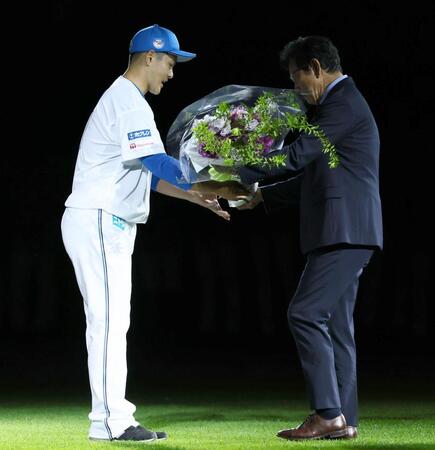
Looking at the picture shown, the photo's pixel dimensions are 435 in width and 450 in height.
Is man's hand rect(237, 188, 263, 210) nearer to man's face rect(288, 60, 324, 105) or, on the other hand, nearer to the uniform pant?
man's face rect(288, 60, 324, 105)

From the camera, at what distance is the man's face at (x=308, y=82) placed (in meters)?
5.08

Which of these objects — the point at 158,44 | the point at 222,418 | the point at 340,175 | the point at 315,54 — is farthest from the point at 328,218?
the point at 222,418

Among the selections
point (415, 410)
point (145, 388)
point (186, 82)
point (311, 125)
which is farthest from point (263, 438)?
point (186, 82)

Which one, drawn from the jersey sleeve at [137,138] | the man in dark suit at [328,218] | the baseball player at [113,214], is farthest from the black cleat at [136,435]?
the jersey sleeve at [137,138]

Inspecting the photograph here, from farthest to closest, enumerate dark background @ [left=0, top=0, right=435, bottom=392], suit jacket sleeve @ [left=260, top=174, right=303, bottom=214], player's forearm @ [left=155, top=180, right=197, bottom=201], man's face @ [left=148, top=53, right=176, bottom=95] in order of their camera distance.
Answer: dark background @ [left=0, top=0, right=435, bottom=392] → suit jacket sleeve @ [left=260, top=174, right=303, bottom=214] → player's forearm @ [left=155, top=180, right=197, bottom=201] → man's face @ [left=148, top=53, right=176, bottom=95]

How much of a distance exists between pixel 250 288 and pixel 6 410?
615 cm

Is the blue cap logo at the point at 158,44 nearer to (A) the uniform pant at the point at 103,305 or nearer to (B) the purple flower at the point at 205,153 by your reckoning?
(B) the purple flower at the point at 205,153

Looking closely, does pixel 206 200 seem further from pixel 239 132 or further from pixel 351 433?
pixel 351 433

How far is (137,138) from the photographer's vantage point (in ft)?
16.3

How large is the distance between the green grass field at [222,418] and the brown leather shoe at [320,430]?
0.08 meters

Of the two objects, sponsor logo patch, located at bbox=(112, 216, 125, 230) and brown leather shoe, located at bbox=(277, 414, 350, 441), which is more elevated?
sponsor logo patch, located at bbox=(112, 216, 125, 230)

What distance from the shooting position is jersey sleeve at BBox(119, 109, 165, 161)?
496 centimetres

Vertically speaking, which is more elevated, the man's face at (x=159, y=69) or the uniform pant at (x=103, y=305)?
the man's face at (x=159, y=69)

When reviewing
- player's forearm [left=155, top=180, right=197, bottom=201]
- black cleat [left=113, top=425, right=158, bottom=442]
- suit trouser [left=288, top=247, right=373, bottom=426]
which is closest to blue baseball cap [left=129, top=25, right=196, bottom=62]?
player's forearm [left=155, top=180, right=197, bottom=201]
